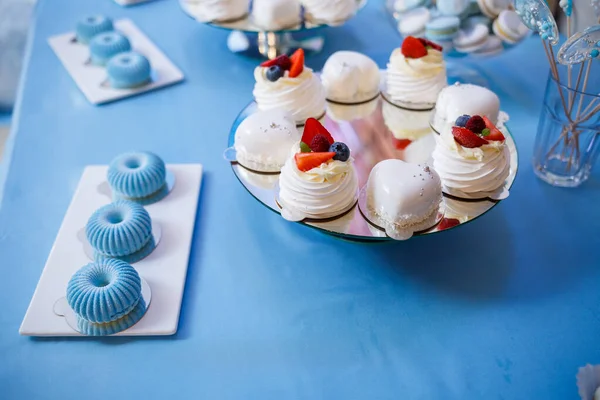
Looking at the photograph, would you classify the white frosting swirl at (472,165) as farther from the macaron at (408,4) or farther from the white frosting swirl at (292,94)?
the macaron at (408,4)

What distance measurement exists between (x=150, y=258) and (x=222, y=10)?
2.82ft

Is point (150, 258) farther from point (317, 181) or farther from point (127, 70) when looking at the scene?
point (127, 70)

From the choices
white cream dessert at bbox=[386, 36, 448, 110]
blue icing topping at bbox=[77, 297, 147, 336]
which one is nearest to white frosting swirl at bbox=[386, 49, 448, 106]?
white cream dessert at bbox=[386, 36, 448, 110]

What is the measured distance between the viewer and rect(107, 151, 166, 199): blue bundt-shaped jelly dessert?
4.68 ft

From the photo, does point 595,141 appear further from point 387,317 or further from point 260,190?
point 260,190

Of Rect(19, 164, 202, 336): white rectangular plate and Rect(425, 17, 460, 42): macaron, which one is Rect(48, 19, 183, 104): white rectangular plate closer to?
Rect(19, 164, 202, 336): white rectangular plate

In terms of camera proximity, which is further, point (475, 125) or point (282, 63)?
point (282, 63)

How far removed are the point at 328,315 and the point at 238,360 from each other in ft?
0.64

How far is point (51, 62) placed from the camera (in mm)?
2027

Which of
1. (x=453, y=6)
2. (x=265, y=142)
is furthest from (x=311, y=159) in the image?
(x=453, y=6)

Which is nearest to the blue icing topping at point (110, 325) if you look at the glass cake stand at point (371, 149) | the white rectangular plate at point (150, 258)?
the white rectangular plate at point (150, 258)

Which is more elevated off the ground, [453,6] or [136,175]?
[453,6]

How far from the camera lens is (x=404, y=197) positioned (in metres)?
1.15

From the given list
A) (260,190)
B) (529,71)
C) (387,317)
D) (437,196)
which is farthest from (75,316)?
(529,71)
